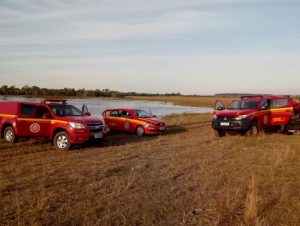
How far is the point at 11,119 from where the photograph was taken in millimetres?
14812

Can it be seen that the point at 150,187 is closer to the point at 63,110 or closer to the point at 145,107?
the point at 63,110

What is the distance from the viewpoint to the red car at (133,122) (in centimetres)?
1898

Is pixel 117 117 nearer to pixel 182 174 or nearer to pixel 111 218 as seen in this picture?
pixel 182 174

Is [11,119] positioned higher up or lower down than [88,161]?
higher up

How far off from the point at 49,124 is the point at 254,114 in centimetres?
867

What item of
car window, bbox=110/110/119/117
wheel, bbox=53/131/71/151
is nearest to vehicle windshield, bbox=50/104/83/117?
wheel, bbox=53/131/71/151

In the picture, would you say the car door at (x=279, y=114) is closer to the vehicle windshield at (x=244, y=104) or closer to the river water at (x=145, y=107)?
the vehicle windshield at (x=244, y=104)

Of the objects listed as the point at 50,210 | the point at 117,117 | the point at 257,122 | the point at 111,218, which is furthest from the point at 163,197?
the point at 117,117

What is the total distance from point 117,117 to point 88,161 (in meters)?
9.02

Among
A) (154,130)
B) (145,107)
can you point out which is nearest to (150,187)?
(154,130)

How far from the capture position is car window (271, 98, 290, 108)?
18.8 metres

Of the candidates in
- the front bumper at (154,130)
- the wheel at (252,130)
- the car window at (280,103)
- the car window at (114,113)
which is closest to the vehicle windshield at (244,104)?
the wheel at (252,130)

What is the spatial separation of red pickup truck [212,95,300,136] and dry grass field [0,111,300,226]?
3.79 m

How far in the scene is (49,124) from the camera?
1440 cm
